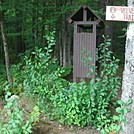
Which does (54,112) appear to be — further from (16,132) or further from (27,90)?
(16,132)

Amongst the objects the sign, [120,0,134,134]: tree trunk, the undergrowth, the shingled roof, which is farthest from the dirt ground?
the shingled roof

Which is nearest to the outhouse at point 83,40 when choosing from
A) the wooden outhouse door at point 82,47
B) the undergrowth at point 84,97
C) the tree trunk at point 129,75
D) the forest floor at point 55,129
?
the wooden outhouse door at point 82,47

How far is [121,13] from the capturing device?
242cm

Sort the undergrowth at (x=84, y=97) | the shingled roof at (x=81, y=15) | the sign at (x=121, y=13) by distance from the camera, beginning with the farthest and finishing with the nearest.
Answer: the shingled roof at (x=81, y=15), the undergrowth at (x=84, y=97), the sign at (x=121, y=13)

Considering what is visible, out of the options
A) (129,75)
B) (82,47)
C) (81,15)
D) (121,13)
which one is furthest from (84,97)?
(81,15)

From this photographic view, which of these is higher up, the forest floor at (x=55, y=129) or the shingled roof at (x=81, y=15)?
the shingled roof at (x=81, y=15)

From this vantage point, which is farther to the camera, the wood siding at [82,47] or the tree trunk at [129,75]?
the wood siding at [82,47]

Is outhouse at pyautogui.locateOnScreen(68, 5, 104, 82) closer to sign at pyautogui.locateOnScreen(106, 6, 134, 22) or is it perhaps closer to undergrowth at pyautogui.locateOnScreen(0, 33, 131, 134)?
undergrowth at pyautogui.locateOnScreen(0, 33, 131, 134)

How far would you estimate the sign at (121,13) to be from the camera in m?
2.38

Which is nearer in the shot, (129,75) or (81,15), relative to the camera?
(129,75)

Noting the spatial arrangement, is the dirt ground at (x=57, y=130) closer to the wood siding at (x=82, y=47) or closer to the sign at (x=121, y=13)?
the wood siding at (x=82, y=47)

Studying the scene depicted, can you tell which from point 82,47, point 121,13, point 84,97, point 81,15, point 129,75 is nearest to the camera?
point 121,13

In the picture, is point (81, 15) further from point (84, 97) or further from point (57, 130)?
point (57, 130)

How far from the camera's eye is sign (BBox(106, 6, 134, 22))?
238 cm
